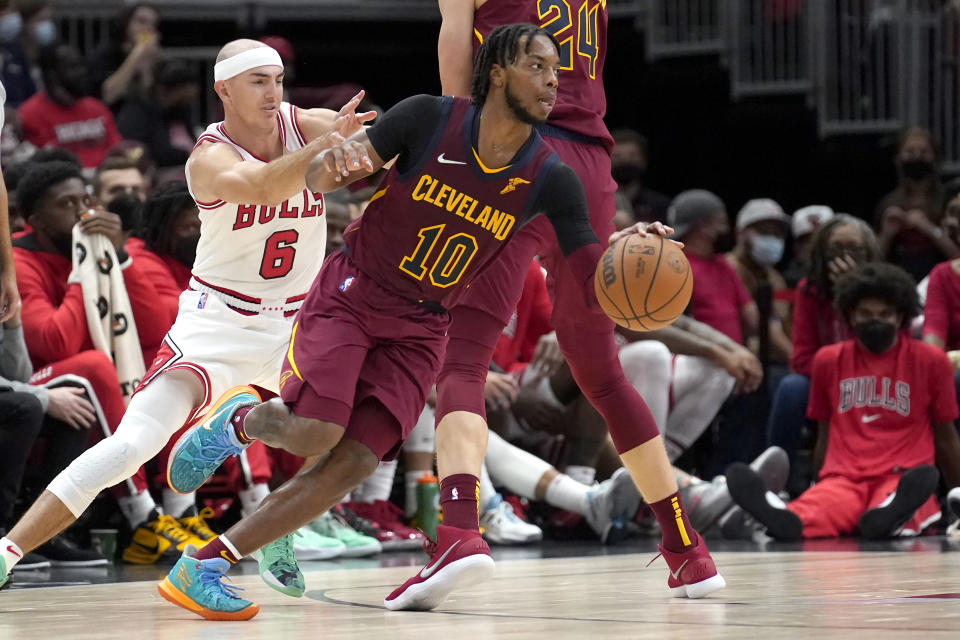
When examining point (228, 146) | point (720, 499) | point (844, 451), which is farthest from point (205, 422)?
point (844, 451)

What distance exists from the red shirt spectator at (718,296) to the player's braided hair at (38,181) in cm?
354

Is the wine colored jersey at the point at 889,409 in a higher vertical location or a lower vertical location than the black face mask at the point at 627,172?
lower

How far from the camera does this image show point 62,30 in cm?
1173

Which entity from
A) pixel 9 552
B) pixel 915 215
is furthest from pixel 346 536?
pixel 915 215

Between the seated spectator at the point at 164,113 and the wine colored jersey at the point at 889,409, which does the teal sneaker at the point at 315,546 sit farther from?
the seated spectator at the point at 164,113

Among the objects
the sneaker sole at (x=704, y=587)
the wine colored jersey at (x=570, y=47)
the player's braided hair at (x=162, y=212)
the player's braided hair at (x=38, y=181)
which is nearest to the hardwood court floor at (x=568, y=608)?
the sneaker sole at (x=704, y=587)

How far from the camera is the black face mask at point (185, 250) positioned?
657 centimetres

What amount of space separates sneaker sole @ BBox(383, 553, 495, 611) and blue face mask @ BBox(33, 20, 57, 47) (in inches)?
276

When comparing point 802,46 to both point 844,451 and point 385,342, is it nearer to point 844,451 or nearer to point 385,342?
point 844,451

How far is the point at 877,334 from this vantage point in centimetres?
727

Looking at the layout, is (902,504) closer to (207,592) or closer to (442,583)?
(442,583)

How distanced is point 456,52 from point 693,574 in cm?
163

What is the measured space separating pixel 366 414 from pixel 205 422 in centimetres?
57

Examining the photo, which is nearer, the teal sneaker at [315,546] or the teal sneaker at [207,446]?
the teal sneaker at [207,446]
